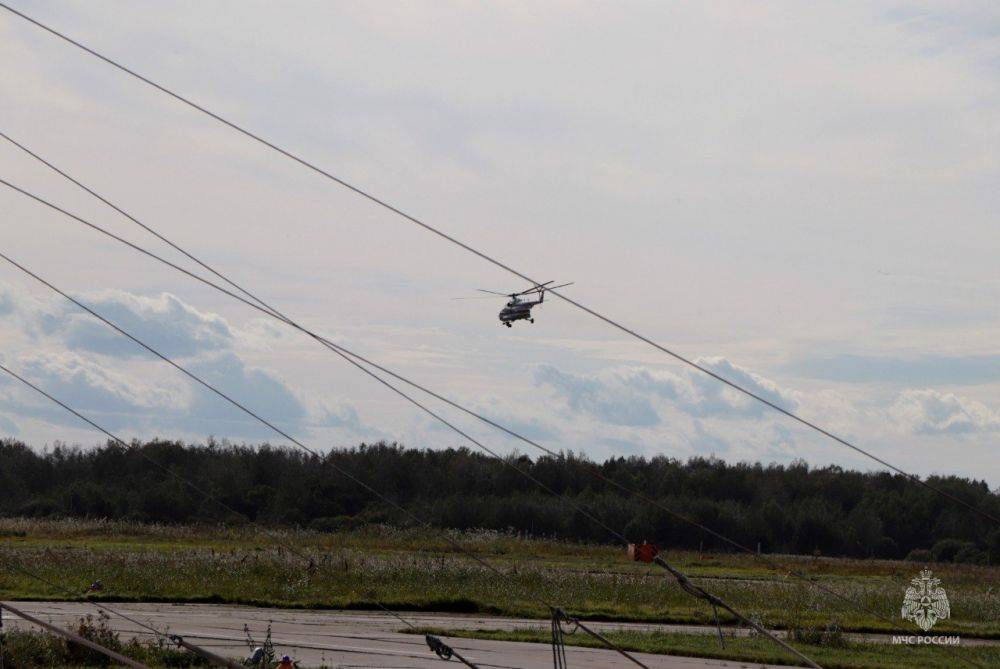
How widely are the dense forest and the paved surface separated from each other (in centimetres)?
3874

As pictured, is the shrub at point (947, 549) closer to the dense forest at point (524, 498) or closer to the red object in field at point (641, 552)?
the dense forest at point (524, 498)

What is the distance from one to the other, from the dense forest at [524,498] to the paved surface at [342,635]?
127ft

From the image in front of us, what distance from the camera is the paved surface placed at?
2070 centimetres

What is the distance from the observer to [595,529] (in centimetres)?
7069

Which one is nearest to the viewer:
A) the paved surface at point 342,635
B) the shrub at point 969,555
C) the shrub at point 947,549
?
the paved surface at point 342,635

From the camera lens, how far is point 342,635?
24.2 m

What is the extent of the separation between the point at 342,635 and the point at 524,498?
51900mm

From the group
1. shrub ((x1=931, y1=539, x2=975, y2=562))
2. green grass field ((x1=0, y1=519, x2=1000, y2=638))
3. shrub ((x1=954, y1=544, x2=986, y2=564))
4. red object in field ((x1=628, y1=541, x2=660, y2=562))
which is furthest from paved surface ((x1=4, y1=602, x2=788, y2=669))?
shrub ((x1=931, y1=539, x2=975, y2=562))

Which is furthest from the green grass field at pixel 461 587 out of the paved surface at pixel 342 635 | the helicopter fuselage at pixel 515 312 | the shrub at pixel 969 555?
the shrub at pixel 969 555

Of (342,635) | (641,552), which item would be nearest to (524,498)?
(342,635)

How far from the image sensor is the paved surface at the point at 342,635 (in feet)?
67.9

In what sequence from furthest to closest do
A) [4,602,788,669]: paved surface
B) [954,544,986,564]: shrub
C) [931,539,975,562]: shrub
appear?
[931,539,975,562]: shrub → [954,544,986,564]: shrub → [4,602,788,669]: paved surface

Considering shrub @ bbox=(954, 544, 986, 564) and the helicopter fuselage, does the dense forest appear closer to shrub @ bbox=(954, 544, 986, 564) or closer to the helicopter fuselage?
shrub @ bbox=(954, 544, 986, 564)

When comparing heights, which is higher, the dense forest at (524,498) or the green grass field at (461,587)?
the dense forest at (524,498)
